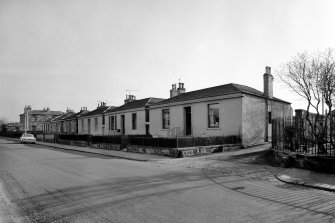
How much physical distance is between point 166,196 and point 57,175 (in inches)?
212

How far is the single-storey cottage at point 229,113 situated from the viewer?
19.4 metres

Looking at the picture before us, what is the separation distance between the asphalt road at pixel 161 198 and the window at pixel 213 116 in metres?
11.1

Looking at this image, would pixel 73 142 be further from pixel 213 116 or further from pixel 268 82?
pixel 268 82

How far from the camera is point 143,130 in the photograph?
30.2 m

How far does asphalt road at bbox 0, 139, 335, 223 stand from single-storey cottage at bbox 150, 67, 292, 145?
9737mm

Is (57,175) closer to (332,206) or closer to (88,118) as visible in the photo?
(332,206)

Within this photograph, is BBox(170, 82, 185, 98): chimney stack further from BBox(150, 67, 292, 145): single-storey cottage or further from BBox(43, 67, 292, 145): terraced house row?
BBox(150, 67, 292, 145): single-storey cottage

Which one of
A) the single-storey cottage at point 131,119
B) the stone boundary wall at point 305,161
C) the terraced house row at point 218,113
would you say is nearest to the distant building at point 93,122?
the single-storey cottage at point 131,119

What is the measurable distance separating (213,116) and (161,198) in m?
15.5

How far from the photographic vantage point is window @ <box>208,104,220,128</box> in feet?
69.1

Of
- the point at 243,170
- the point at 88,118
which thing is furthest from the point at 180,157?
the point at 88,118

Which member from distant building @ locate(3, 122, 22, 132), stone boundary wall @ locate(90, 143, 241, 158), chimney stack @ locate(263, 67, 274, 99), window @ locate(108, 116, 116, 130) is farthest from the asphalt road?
distant building @ locate(3, 122, 22, 132)

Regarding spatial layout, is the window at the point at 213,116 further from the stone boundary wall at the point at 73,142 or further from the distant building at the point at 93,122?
the distant building at the point at 93,122

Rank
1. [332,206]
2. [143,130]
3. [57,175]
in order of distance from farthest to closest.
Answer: [143,130] < [57,175] < [332,206]
